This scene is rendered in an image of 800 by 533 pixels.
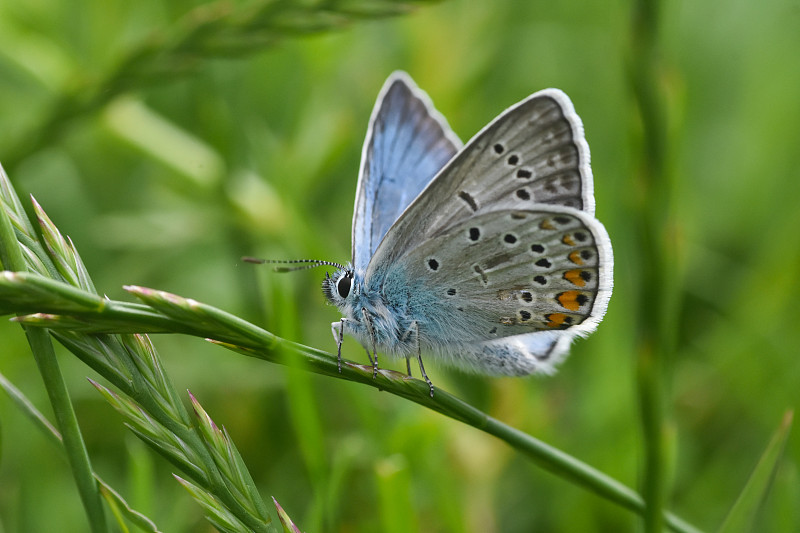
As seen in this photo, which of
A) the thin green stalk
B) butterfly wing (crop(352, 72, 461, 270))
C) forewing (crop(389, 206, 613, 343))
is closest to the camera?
the thin green stalk

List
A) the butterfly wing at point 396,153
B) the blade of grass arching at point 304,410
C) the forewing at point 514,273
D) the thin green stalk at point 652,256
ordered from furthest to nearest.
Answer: the butterfly wing at point 396,153
the forewing at point 514,273
the blade of grass arching at point 304,410
the thin green stalk at point 652,256

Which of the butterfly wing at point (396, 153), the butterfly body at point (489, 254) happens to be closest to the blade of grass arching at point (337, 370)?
the butterfly body at point (489, 254)

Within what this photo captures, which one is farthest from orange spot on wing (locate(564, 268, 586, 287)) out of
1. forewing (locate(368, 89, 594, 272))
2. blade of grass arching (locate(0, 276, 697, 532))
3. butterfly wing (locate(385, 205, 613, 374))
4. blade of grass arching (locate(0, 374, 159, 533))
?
blade of grass arching (locate(0, 374, 159, 533))

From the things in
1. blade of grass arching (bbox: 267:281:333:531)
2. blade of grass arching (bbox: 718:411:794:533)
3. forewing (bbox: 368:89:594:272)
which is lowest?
blade of grass arching (bbox: 718:411:794:533)

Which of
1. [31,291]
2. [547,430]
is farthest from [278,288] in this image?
[547,430]

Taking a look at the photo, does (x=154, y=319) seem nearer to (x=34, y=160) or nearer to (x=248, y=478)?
(x=248, y=478)

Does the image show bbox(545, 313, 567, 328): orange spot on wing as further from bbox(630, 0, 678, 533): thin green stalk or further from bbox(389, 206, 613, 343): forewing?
bbox(630, 0, 678, 533): thin green stalk

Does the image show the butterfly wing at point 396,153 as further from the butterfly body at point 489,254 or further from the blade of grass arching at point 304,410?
the blade of grass arching at point 304,410
